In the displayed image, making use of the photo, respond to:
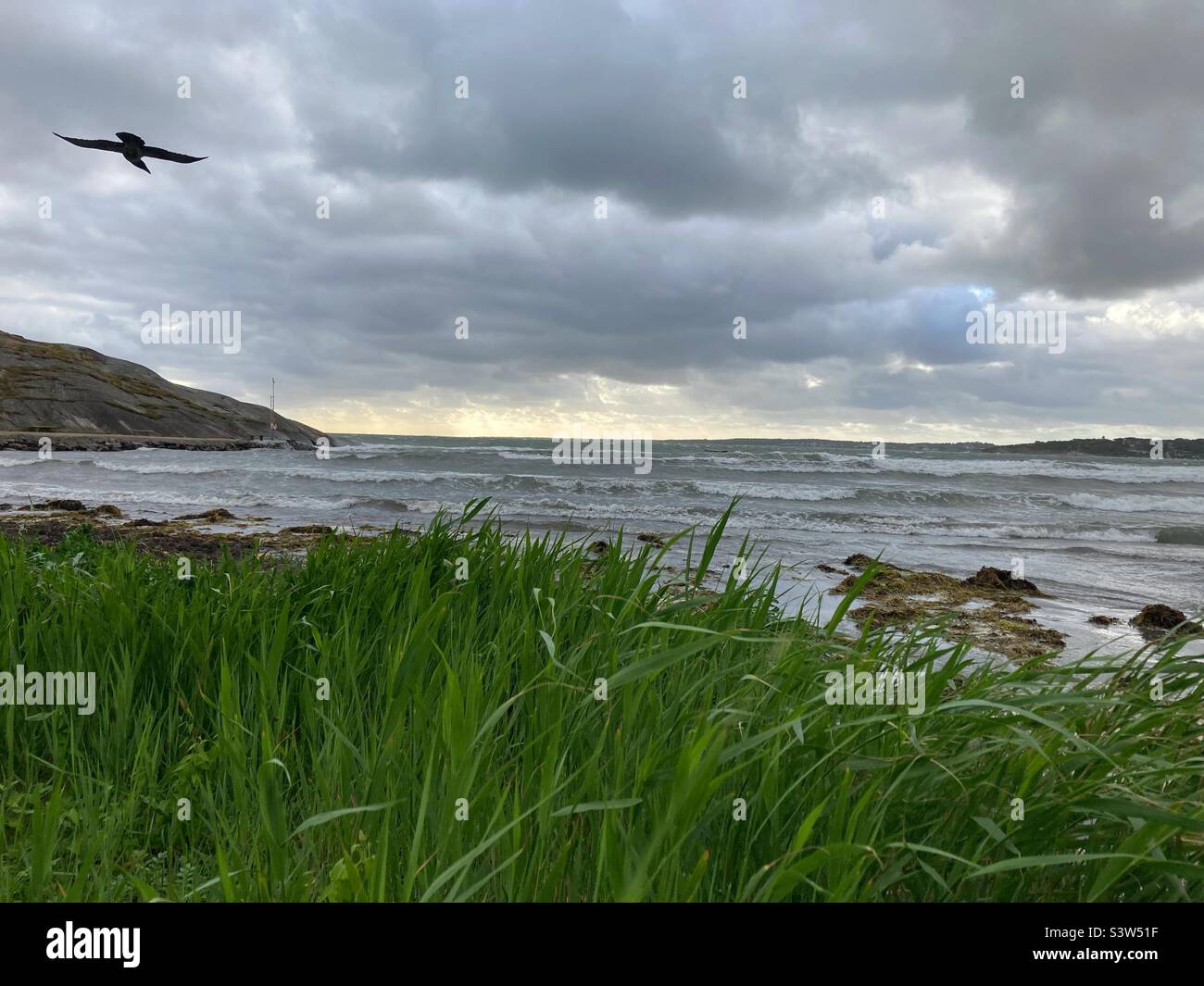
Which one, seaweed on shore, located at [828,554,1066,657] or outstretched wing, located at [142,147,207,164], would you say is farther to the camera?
outstretched wing, located at [142,147,207,164]

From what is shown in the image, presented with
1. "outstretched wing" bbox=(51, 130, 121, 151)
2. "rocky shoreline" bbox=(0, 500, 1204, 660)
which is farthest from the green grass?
"outstretched wing" bbox=(51, 130, 121, 151)

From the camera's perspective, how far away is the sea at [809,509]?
1009 centimetres

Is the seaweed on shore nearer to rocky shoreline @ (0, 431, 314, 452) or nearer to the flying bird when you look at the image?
the flying bird

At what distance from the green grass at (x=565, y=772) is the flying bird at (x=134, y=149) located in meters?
6.00

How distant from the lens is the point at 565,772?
211 cm

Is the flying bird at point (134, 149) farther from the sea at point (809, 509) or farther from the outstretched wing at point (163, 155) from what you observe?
the sea at point (809, 509)

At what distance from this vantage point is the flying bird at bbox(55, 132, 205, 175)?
279 inches

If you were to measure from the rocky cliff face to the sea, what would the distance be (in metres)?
19.9

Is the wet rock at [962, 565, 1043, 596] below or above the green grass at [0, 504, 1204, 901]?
below

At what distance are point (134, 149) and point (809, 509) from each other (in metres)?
17.8

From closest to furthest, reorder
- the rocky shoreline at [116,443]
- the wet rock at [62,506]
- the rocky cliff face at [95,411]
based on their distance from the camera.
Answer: the wet rock at [62,506] < the rocky shoreline at [116,443] < the rocky cliff face at [95,411]

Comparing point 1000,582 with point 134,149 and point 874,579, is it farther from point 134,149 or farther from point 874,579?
point 134,149

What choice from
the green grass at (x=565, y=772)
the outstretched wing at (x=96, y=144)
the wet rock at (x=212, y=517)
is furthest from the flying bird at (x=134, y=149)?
the wet rock at (x=212, y=517)
